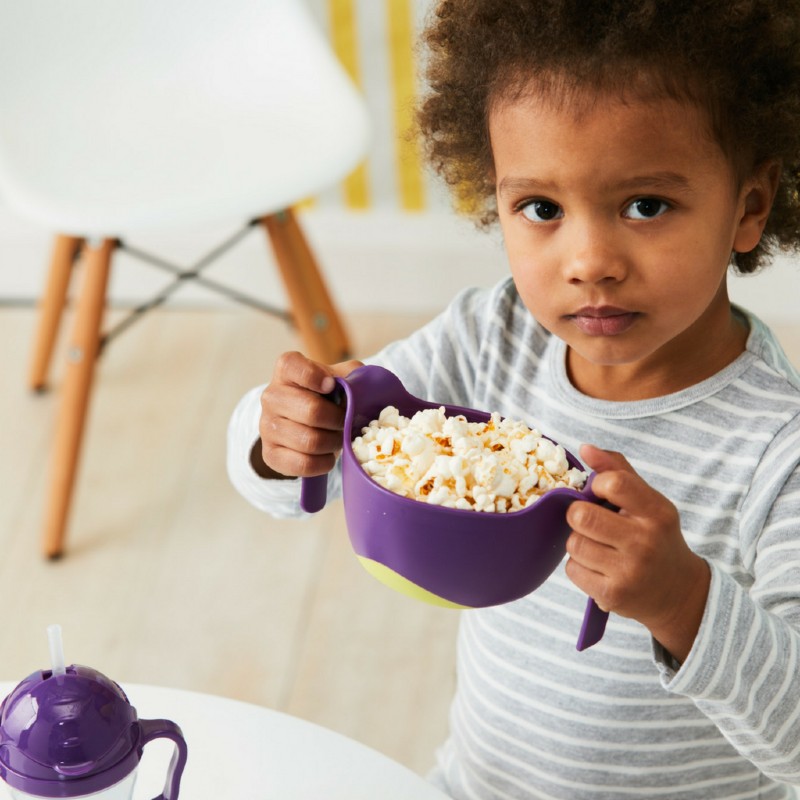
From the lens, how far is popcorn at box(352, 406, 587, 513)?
2.54ft

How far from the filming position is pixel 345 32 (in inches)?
94.7

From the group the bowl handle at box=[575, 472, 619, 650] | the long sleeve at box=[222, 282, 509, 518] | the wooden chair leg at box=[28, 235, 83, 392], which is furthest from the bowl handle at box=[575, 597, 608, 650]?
the wooden chair leg at box=[28, 235, 83, 392]

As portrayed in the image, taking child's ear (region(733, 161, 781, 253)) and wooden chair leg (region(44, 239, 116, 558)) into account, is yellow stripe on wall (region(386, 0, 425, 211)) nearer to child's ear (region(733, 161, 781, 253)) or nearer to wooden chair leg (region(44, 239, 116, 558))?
wooden chair leg (region(44, 239, 116, 558))

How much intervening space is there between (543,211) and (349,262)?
1.72 metres

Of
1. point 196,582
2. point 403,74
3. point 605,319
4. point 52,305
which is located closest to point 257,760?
point 605,319

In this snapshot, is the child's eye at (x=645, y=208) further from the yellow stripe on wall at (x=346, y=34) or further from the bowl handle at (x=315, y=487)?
the yellow stripe on wall at (x=346, y=34)

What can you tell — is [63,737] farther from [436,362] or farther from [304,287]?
[304,287]

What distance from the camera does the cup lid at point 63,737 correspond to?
2.26ft

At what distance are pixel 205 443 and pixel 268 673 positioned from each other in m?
0.54

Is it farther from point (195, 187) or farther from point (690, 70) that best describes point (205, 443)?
point (690, 70)

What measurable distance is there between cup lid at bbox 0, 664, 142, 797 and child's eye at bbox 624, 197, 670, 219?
0.44 meters

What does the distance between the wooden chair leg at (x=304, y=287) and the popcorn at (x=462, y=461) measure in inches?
48.6

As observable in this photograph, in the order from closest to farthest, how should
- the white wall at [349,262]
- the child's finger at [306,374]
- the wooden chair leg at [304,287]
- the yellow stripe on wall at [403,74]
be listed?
the child's finger at [306,374] < the wooden chair leg at [304,287] < the yellow stripe on wall at [403,74] < the white wall at [349,262]

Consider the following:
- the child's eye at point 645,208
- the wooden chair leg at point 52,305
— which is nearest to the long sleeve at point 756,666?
the child's eye at point 645,208
